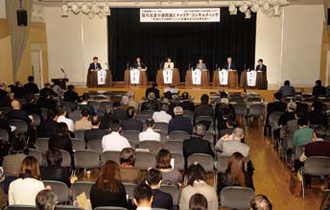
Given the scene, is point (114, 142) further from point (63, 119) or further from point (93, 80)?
point (93, 80)

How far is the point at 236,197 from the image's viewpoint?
604 cm

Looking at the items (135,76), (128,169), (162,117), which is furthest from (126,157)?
(135,76)

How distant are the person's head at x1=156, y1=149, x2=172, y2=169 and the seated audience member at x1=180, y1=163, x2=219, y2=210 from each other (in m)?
0.56

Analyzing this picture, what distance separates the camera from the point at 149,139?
867 centimetres

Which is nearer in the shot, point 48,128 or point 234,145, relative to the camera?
point 234,145

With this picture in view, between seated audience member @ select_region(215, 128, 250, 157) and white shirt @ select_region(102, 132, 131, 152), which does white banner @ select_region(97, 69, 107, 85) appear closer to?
white shirt @ select_region(102, 132, 131, 152)

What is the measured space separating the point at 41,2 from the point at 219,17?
7.99 meters

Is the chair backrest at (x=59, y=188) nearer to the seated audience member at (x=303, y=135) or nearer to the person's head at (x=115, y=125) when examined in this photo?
the person's head at (x=115, y=125)

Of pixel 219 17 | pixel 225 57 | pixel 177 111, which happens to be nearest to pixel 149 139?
pixel 177 111

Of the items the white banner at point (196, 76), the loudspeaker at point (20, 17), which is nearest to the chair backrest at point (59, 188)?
the loudspeaker at point (20, 17)

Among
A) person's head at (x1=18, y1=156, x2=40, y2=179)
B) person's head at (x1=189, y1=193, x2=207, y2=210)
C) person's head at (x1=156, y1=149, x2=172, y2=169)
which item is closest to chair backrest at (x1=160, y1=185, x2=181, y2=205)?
person's head at (x1=156, y1=149, x2=172, y2=169)

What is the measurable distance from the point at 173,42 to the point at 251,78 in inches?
228

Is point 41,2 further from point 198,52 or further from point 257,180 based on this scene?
point 257,180

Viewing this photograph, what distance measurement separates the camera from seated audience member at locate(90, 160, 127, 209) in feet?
17.9
